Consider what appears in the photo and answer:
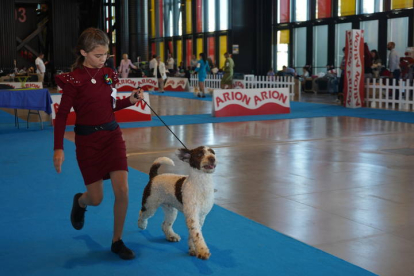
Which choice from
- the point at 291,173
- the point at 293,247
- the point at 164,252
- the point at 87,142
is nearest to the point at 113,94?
the point at 87,142

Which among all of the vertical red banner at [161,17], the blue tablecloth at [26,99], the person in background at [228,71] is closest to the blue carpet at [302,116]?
the blue tablecloth at [26,99]

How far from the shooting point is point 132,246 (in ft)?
14.0

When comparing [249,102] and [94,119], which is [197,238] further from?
[249,102]

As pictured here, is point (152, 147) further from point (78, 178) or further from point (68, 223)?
point (68, 223)

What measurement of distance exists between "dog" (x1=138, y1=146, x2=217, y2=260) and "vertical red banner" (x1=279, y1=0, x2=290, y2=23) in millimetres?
23653

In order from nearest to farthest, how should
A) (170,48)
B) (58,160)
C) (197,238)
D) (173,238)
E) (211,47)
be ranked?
(58,160) < (197,238) < (173,238) < (211,47) < (170,48)

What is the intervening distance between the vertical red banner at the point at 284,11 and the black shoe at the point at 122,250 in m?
24.0

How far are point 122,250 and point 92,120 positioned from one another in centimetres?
96

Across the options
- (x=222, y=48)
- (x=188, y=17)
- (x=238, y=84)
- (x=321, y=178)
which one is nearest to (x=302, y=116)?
(x=321, y=178)

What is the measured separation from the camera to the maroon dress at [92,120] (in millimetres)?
3852

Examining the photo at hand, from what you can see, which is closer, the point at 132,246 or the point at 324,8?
the point at 132,246

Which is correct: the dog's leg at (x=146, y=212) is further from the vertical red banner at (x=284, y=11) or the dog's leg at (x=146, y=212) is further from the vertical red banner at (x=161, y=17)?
the vertical red banner at (x=161, y=17)

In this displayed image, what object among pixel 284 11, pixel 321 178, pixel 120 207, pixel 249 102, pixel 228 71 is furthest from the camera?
pixel 284 11

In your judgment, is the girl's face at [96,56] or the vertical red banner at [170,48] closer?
the girl's face at [96,56]
